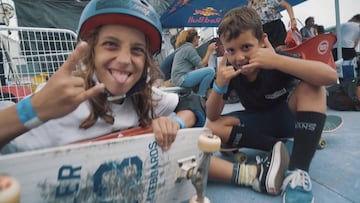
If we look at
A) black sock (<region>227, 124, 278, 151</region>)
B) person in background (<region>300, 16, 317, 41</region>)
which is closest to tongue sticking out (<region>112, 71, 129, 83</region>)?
black sock (<region>227, 124, 278, 151</region>)

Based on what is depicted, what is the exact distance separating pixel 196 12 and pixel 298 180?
3300 millimetres

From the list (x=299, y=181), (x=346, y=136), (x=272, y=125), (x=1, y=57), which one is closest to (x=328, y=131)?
(x=346, y=136)

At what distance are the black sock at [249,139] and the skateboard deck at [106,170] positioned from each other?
0.39m

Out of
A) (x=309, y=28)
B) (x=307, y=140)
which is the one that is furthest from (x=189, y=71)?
(x=309, y=28)

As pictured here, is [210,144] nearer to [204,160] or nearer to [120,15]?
[204,160]

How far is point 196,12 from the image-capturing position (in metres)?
3.72

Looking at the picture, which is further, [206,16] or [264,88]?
[206,16]

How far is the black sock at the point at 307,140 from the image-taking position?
33.6 inches

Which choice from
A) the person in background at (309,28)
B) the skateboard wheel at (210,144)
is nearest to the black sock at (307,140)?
the skateboard wheel at (210,144)

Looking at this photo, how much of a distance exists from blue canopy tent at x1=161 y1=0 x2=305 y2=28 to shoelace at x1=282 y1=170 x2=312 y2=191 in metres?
2.98

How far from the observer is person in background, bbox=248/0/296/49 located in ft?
6.52

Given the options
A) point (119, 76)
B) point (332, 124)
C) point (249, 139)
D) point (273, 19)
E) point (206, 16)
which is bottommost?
point (332, 124)

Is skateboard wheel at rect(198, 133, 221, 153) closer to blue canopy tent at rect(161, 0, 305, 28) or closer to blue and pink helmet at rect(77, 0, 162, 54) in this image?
blue and pink helmet at rect(77, 0, 162, 54)

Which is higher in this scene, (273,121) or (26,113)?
(26,113)
